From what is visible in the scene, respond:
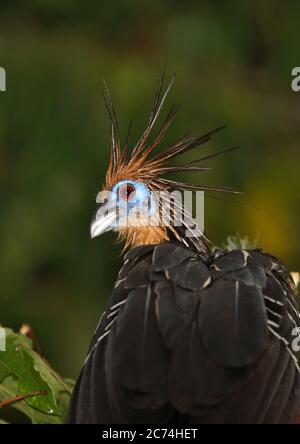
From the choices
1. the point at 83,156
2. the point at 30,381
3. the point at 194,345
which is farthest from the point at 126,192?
the point at 83,156

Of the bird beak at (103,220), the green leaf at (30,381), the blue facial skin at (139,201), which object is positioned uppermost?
the blue facial skin at (139,201)

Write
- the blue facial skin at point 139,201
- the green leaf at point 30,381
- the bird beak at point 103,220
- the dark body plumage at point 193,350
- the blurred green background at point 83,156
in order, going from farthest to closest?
the blurred green background at point 83,156 < the blue facial skin at point 139,201 < the bird beak at point 103,220 < the green leaf at point 30,381 < the dark body plumage at point 193,350

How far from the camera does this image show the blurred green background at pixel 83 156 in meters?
10.1

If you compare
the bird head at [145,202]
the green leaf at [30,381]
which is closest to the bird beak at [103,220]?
the bird head at [145,202]

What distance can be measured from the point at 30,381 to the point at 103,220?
1.31 m

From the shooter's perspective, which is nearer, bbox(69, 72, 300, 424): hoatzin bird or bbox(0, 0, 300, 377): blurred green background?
bbox(69, 72, 300, 424): hoatzin bird

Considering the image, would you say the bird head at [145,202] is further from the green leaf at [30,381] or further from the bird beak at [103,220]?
the green leaf at [30,381]

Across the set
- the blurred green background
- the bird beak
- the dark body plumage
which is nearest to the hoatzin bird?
the dark body plumage

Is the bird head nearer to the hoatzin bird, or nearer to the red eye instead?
the red eye

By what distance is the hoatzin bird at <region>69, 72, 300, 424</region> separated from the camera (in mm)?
3711

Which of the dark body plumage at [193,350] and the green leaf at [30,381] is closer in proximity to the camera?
the dark body plumage at [193,350]

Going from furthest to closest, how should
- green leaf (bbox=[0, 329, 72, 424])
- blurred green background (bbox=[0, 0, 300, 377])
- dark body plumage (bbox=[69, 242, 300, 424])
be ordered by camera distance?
1. blurred green background (bbox=[0, 0, 300, 377])
2. green leaf (bbox=[0, 329, 72, 424])
3. dark body plumage (bbox=[69, 242, 300, 424])

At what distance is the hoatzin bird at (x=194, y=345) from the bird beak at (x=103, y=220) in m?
0.61

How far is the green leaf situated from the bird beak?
1.04 metres
